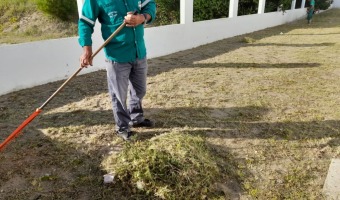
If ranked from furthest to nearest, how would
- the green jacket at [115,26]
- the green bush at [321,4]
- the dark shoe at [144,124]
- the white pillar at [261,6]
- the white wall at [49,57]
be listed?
the green bush at [321,4] → the white pillar at [261,6] → the white wall at [49,57] → the dark shoe at [144,124] → the green jacket at [115,26]

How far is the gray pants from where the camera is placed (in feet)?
10.4

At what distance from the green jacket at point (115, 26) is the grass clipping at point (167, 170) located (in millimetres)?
982

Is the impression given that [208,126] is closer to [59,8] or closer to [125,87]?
[125,87]

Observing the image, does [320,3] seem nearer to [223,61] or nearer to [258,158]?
[223,61]

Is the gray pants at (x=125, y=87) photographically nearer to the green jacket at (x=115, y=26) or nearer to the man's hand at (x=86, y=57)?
the green jacket at (x=115, y=26)

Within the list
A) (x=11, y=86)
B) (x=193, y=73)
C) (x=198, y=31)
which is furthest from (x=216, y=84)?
(x=198, y=31)

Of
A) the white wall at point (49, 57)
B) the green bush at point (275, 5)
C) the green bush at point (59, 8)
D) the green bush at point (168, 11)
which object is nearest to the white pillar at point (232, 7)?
the green bush at point (168, 11)

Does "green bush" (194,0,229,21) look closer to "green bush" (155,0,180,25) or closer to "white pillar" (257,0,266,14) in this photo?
"green bush" (155,0,180,25)

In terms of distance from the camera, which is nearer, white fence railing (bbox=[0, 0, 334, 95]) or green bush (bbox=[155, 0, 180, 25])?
white fence railing (bbox=[0, 0, 334, 95])

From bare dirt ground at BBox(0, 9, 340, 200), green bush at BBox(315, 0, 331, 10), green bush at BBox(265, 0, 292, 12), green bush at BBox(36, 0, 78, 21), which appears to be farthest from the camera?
green bush at BBox(315, 0, 331, 10)

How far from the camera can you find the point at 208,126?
3830 millimetres

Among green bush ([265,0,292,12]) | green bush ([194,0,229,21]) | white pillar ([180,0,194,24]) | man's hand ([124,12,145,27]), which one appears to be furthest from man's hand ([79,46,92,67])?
green bush ([265,0,292,12])

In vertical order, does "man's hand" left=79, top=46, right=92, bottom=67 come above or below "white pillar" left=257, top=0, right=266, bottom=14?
above

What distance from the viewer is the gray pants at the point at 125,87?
3.16 m
